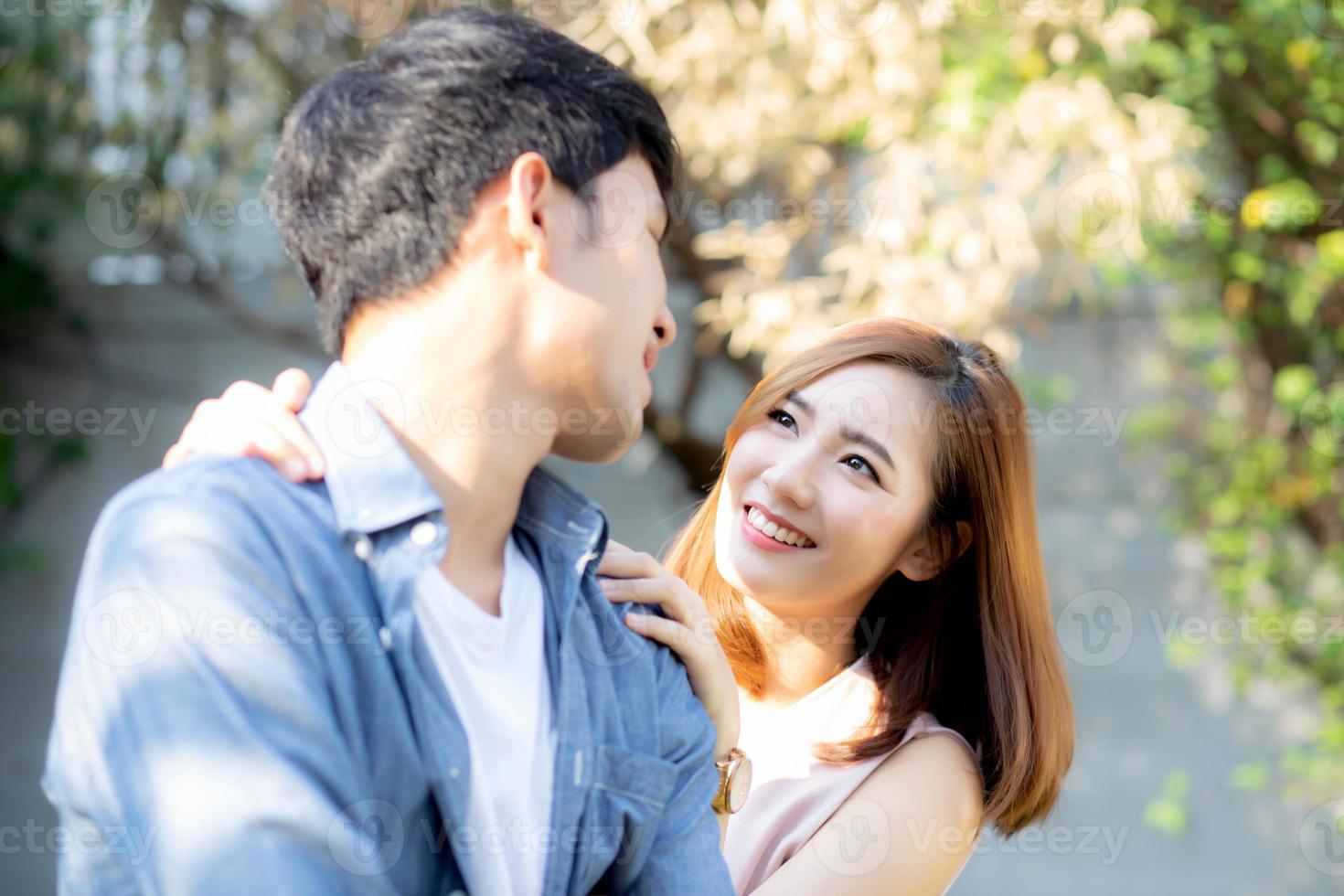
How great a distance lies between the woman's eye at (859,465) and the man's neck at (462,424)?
0.71m

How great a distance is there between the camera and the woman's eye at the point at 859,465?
5.90 feet

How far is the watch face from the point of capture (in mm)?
1551

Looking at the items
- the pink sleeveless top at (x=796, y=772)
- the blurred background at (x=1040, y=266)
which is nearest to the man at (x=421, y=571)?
the pink sleeveless top at (x=796, y=772)

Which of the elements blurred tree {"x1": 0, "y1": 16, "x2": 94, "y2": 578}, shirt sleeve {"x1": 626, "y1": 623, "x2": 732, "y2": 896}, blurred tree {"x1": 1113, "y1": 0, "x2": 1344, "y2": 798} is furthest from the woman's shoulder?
A: blurred tree {"x1": 0, "y1": 16, "x2": 94, "y2": 578}

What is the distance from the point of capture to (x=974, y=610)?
6.23 feet

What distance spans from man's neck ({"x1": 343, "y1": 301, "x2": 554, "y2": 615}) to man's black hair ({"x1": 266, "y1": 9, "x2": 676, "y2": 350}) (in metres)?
0.05

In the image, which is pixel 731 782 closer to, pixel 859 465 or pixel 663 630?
pixel 663 630

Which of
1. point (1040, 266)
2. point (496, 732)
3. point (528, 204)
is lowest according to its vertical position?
point (1040, 266)

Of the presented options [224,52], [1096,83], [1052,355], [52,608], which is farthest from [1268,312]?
[52,608]

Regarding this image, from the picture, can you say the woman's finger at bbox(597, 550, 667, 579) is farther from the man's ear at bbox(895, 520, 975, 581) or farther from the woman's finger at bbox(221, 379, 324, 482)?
the man's ear at bbox(895, 520, 975, 581)

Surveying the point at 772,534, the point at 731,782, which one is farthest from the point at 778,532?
the point at 731,782

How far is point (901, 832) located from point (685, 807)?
500mm

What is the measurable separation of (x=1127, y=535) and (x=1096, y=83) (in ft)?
5.32

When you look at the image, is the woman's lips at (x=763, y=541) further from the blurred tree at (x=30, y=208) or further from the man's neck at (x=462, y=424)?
the blurred tree at (x=30, y=208)
